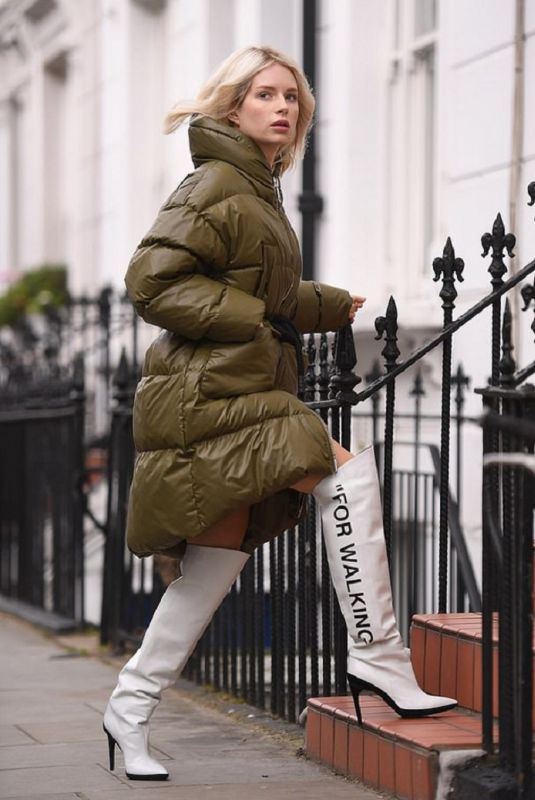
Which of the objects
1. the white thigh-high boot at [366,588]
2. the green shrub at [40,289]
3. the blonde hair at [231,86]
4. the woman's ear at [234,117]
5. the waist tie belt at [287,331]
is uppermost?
the green shrub at [40,289]

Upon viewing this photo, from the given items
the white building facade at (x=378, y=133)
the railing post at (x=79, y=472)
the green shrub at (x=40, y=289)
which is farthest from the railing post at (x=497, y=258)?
the green shrub at (x=40, y=289)

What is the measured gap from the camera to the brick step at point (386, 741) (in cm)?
440

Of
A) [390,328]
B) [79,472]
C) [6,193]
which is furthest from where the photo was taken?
[6,193]

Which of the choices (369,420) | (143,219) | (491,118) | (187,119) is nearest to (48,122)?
(143,219)

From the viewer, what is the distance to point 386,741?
4.61 meters

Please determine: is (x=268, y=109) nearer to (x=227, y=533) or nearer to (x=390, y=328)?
(x=390, y=328)

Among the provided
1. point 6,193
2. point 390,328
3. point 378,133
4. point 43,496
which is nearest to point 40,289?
point 6,193

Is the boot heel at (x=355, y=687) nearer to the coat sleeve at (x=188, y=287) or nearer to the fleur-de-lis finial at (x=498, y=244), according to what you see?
the coat sleeve at (x=188, y=287)

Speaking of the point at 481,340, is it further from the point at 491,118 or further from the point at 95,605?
the point at 95,605

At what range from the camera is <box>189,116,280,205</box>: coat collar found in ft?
15.7

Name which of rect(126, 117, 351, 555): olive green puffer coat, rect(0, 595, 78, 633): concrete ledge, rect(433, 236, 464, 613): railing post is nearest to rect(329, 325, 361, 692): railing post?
rect(433, 236, 464, 613): railing post

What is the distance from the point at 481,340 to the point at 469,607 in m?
1.58

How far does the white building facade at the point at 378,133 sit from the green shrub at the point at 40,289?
3.29 ft

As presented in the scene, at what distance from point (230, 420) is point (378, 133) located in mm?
5491
